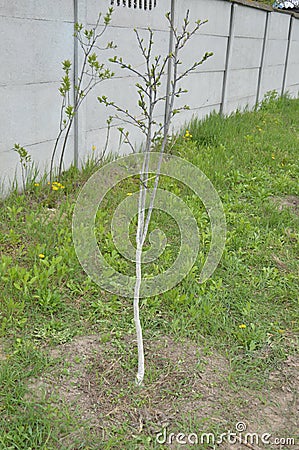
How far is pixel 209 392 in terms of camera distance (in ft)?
7.07

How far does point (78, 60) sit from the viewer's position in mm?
4070

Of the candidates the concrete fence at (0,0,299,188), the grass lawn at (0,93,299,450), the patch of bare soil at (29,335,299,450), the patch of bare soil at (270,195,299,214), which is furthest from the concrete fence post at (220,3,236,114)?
the patch of bare soil at (29,335,299,450)

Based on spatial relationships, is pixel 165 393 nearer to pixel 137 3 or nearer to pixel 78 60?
pixel 78 60

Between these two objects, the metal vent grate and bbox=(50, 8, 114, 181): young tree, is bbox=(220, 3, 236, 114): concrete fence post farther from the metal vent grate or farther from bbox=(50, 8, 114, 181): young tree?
bbox=(50, 8, 114, 181): young tree

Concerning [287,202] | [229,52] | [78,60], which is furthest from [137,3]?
[229,52]

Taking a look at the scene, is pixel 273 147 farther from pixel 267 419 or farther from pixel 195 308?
pixel 267 419

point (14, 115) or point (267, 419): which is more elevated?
point (14, 115)

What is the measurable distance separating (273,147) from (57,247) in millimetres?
3516

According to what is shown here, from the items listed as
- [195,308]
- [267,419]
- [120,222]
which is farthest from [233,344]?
[120,222]

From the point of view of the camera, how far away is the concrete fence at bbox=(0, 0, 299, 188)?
347cm

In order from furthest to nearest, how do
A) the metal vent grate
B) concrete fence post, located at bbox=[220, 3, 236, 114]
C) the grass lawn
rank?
1. concrete fence post, located at bbox=[220, 3, 236, 114]
2. the metal vent grate
3. the grass lawn

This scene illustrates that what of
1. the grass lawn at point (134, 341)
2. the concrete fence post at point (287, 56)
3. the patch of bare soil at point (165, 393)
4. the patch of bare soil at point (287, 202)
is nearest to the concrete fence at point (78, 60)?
the grass lawn at point (134, 341)

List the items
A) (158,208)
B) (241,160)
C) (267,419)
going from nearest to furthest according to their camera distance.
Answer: (267,419), (158,208), (241,160)

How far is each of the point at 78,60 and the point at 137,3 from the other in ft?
3.39
